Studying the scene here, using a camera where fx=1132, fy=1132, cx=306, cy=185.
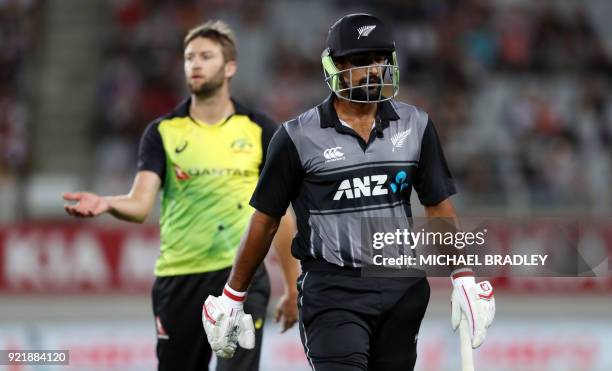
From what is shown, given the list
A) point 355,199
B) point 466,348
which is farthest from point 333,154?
point 466,348

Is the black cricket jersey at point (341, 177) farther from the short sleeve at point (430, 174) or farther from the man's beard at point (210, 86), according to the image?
the man's beard at point (210, 86)

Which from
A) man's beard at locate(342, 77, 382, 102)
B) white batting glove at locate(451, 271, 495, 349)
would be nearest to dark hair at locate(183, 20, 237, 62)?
man's beard at locate(342, 77, 382, 102)

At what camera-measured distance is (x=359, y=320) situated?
4723 millimetres

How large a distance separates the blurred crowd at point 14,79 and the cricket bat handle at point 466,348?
10863mm

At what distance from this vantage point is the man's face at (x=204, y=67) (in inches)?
253

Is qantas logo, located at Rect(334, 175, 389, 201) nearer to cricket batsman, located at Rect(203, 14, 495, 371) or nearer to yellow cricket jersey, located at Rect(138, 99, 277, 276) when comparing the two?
cricket batsman, located at Rect(203, 14, 495, 371)

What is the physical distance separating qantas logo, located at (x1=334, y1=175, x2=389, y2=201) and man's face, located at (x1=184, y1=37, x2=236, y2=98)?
75.3 inches

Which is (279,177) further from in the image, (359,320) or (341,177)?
(359,320)

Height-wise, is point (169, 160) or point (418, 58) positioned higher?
point (418, 58)

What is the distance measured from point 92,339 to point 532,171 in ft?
23.9

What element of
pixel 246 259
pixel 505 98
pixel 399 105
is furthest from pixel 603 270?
pixel 505 98

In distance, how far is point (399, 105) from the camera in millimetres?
5008

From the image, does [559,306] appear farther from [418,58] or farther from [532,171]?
[418,58]

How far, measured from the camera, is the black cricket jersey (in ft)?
15.6
